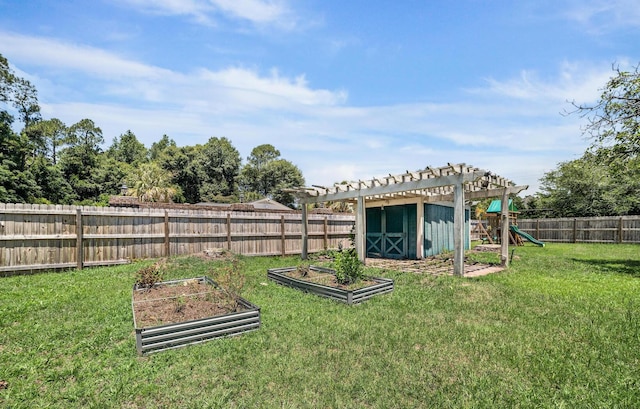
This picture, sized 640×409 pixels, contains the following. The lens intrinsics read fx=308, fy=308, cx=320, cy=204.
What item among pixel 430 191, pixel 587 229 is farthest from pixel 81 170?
pixel 587 229

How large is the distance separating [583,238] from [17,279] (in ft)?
78.7

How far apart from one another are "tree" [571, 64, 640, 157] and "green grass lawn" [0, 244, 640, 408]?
5.24 m

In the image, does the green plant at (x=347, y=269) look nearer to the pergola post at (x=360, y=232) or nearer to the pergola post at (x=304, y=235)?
the pergola post at (x=360, y=232)

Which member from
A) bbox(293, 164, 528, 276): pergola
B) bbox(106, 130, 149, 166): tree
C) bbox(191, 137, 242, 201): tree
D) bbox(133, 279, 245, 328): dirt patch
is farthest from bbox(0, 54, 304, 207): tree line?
bbox(133, 279, 245, 328): dirt patch

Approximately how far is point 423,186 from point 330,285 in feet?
13.0

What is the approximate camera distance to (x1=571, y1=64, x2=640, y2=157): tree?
8.41m

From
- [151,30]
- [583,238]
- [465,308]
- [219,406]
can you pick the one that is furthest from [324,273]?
[583,238]

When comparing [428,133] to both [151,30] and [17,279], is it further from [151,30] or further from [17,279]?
[17,279]

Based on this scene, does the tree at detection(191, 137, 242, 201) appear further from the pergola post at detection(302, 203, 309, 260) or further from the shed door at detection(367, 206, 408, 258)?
the shed door at detection(367, 206, 408, 258)

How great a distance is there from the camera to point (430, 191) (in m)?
11.2

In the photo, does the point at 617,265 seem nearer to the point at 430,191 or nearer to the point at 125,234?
the point at 430,191

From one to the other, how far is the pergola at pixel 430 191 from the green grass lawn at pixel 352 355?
2.50 meters

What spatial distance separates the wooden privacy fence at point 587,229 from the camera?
1579 centimetres

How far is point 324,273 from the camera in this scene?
7199 mm
